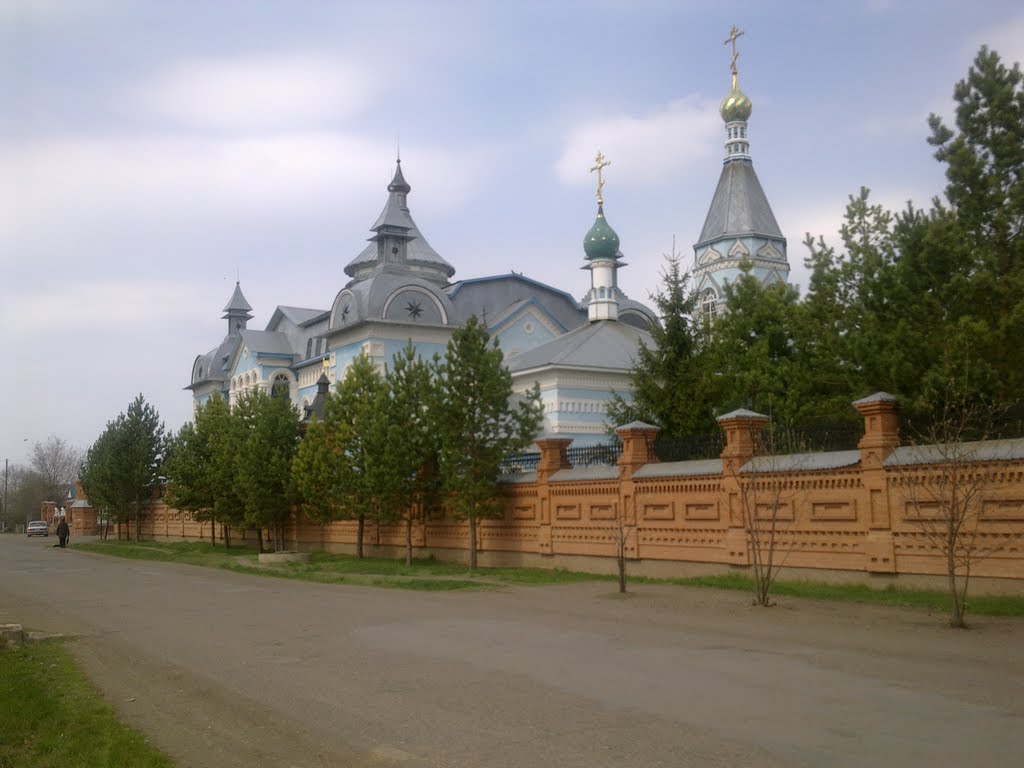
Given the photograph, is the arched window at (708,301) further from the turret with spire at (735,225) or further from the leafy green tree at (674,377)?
the leafy green tree at (674,377)

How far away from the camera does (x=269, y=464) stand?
3027 centimetres

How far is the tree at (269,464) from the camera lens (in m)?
30.1

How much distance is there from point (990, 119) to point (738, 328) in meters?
9.89

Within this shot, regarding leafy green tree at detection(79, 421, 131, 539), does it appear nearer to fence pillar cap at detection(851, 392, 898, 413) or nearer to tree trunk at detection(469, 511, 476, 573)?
tree trunk at detection(469, 511, 476, 573)

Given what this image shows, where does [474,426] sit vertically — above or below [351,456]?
above

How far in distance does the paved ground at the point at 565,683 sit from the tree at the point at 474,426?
6514 millimetres

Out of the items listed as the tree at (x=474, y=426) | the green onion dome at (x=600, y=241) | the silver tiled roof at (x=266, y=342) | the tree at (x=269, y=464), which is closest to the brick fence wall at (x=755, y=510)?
the tree at (x=474, y=426)

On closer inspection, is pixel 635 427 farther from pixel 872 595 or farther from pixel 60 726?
pixel 60 726

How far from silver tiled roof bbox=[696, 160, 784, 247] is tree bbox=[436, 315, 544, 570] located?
99.3 feet

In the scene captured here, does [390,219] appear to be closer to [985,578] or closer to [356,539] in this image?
[356,539]

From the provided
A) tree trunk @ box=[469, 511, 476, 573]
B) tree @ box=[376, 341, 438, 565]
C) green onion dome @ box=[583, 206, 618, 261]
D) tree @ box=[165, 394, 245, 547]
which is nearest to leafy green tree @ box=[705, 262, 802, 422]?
tree trunk @ box=[469, 511, 476, 573]

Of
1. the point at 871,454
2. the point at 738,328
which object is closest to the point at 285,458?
the point at 738,328

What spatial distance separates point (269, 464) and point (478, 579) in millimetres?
13208

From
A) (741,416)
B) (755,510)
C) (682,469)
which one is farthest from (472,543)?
(755,510)
